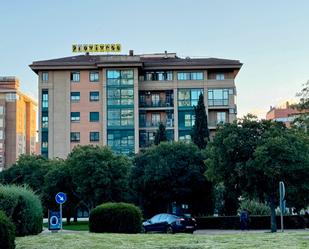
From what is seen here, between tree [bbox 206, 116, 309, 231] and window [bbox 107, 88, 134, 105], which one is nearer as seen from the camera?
tree [bbox 206, 116, 309, 231]

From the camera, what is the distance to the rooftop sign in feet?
306

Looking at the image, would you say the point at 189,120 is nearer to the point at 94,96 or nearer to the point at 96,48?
the point at 94,96

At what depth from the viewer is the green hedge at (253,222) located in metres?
43.7

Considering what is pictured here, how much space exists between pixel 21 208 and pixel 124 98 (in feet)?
219

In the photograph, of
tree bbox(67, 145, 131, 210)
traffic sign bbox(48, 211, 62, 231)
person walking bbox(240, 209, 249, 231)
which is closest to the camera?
traffic sign bbox(48, 211, 62, 231)

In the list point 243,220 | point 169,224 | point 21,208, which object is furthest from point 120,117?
point 21,208

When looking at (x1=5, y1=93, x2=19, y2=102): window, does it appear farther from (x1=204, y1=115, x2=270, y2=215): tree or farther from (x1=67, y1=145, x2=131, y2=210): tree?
(x1=204, y1=115, x2=270, y2=215): tree

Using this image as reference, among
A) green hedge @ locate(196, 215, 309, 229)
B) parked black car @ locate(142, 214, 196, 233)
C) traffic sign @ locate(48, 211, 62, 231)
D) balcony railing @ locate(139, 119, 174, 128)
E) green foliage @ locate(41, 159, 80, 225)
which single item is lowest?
green hedge @ locate(196, 215, 309, 229)

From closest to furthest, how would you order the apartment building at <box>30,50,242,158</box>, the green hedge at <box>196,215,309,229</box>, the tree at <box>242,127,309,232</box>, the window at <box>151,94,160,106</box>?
the tree at <box>242,127,309,232</box>, the green hedge at <box>196,215,309,229</box>, the apartment building at <box>30,50,242,158</box>, the window at <box>151,94,160,106</box>

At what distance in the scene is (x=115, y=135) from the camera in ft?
292

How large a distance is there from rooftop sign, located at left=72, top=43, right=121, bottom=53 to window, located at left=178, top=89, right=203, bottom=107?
1173cm

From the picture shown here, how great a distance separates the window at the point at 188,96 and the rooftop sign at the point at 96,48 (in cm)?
1173

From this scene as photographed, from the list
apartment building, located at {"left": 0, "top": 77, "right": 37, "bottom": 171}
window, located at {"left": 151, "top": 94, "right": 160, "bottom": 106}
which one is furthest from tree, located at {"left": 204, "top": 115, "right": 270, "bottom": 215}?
apartment building, located at {"left": 0, "top": 77, "right": 37, "bottom": 171}

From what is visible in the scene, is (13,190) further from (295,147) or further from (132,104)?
(132,104)
